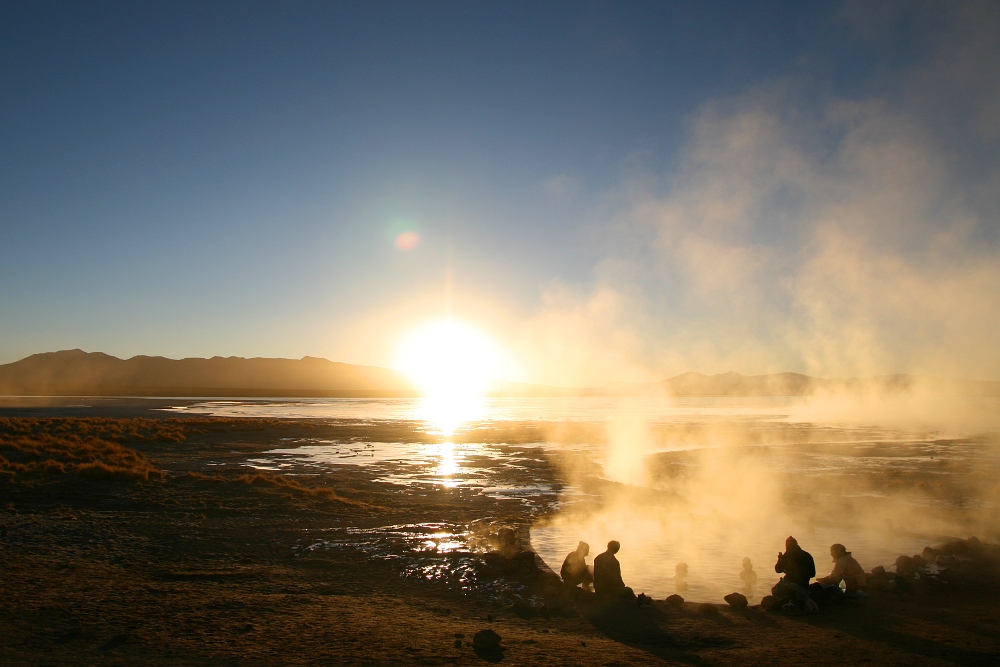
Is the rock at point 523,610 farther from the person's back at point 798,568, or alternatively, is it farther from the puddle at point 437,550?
the person's back at point 798,568

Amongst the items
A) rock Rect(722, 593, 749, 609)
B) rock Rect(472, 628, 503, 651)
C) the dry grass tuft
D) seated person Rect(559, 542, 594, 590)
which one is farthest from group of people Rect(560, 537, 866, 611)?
the dry grass tuft

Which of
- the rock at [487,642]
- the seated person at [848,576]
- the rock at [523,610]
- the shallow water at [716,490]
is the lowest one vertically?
the shallow water at [716,490]

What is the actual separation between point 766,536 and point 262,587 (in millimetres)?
12061

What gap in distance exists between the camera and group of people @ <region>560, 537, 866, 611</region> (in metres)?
A: 9.98

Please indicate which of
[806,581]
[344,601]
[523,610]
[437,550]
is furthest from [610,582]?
[437,550]

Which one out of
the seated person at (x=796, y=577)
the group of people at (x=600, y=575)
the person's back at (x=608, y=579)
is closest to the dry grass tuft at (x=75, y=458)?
the group of people at (x=600, y=575)

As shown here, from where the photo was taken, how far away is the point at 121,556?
1238cm

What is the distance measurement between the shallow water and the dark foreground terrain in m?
1.98

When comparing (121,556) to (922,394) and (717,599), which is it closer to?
(717,599)

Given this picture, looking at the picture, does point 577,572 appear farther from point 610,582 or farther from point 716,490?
point 716,490

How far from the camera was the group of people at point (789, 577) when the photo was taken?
9.98 metres

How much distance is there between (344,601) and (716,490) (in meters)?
17.0

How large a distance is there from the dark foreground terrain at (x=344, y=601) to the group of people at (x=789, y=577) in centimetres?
30

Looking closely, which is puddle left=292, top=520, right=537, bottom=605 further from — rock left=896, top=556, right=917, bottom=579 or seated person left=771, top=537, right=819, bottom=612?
rock left=896, top=556, right=917, bottom=579
